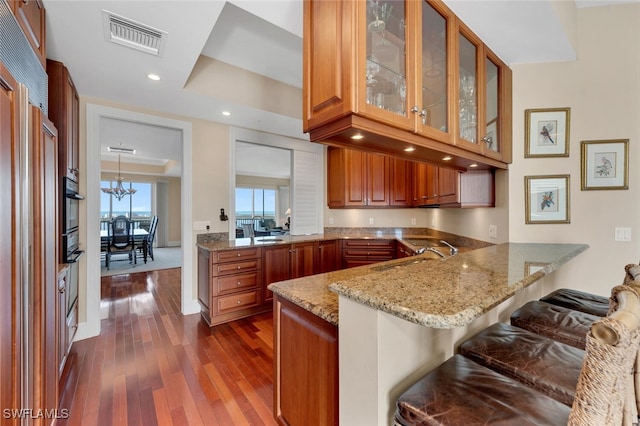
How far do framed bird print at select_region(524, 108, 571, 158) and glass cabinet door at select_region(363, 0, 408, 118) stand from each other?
1497 mm

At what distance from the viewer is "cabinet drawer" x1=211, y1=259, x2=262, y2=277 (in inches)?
114

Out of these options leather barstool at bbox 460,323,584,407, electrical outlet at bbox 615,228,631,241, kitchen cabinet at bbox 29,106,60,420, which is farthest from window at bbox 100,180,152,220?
electrical outlet at bbox 615,228,631,241

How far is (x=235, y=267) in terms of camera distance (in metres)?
3.00

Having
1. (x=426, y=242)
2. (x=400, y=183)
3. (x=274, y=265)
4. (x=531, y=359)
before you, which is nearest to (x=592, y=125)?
(x=426, y=242)

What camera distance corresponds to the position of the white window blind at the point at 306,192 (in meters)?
4.14

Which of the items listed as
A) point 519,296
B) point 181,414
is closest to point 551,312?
point 519,296

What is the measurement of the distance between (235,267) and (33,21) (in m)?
2.35

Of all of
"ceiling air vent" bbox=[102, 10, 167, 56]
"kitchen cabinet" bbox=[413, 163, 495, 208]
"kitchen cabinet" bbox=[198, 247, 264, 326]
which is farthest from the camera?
"kitchen cabinet" bbox=[198, 247, 264, 326]

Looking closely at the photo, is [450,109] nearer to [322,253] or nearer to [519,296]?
[519,296]

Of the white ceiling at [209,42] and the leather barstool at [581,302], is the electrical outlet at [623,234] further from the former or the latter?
the white ceiling at [209,42]

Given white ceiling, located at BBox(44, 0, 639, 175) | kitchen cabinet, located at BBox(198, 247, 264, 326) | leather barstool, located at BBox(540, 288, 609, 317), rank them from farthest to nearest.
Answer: kitchen cabinet, located at BBox(198, 247, 264, 326) < white ceiling, located at BBox(44, 0, 639, 175) < leather barstool, located at BBox(540, 288, 609, 317)

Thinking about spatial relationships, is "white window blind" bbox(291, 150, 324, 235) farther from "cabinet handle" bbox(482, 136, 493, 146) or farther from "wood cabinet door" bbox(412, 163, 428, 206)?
"cabinet handle" bbox(482, 136, 493, 146)

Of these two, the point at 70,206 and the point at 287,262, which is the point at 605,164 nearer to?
the point at 287,262

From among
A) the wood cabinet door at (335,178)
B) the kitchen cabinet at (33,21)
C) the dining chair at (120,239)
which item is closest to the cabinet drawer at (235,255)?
the wood cabinet door at (335,178)
